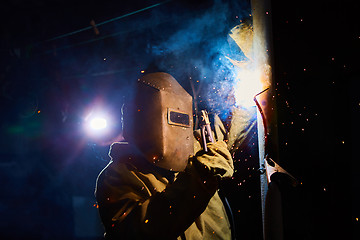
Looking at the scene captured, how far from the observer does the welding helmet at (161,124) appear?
69.0 inches

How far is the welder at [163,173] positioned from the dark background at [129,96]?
0.31 m

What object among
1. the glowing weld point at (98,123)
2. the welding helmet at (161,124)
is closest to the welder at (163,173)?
the welding helmet at (161,124)

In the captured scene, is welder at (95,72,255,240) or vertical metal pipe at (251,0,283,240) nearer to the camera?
vertical metal pipe at (251,0,283,240)

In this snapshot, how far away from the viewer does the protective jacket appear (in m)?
1.50

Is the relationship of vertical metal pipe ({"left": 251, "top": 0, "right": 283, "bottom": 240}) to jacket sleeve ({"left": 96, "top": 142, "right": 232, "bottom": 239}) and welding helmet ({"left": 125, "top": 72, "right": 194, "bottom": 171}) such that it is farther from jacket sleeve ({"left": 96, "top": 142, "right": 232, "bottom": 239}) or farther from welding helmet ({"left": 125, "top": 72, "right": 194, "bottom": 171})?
welding helmet ({"left": 125, "top": 72, "right": 194, "bottom": 171})

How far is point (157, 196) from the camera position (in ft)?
5.20

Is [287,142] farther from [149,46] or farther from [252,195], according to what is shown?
[149,46]

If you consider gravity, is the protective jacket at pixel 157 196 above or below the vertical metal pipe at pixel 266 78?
below

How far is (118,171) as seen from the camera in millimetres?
1761

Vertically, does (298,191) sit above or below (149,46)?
below

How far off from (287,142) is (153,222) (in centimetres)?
107

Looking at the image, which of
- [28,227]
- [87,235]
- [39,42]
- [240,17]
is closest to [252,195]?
[240,17]

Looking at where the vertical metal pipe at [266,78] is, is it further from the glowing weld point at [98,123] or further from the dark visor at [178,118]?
the glowing weld point at [98,123]

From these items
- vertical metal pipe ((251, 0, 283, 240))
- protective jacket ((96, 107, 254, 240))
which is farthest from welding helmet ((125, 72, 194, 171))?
vertical metal pipe ((251, 0, 283, 240))
